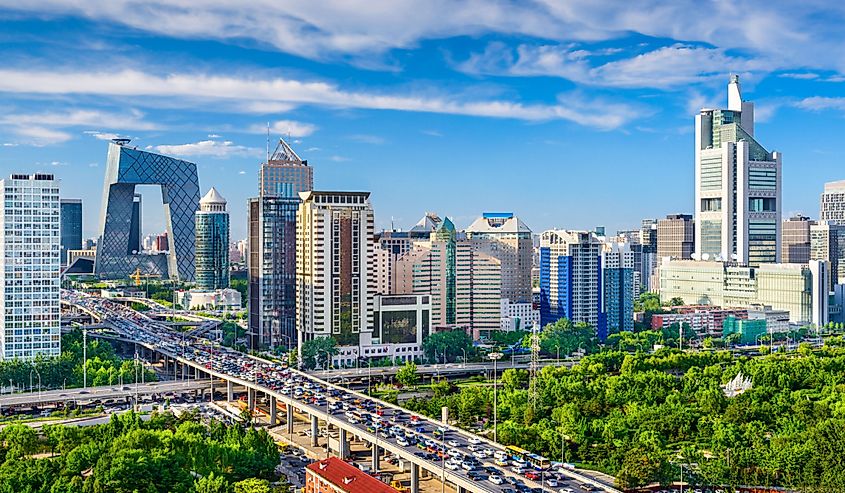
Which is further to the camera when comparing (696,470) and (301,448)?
(301,448)

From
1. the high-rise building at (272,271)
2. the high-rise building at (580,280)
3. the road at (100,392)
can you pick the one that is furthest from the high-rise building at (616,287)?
the road at (100,392)

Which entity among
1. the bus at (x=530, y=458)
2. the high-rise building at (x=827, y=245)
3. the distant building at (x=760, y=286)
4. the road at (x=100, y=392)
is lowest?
the road at (x=100, y=392)

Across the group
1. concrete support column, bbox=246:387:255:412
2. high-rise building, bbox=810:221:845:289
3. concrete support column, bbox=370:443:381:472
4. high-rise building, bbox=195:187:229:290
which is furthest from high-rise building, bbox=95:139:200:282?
concrete support column, bbox=370:443:381:472

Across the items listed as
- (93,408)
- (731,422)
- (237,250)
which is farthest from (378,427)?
(237,250)

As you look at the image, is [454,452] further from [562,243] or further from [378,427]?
[562,243]

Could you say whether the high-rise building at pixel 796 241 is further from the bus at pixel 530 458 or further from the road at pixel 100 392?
the bus at pixel 530 458
